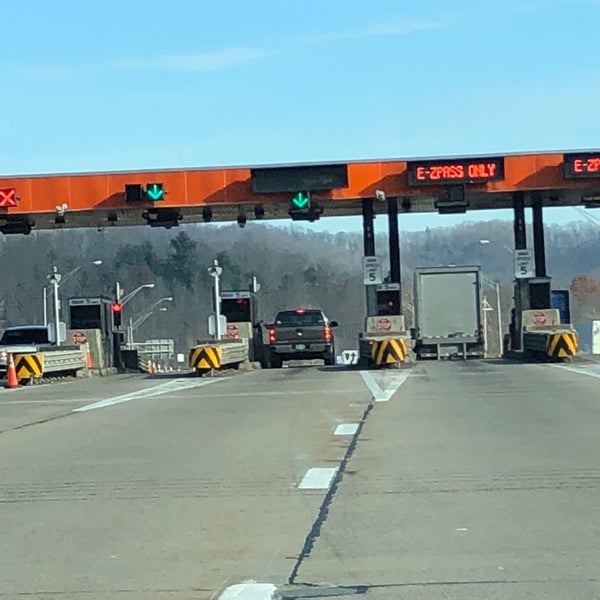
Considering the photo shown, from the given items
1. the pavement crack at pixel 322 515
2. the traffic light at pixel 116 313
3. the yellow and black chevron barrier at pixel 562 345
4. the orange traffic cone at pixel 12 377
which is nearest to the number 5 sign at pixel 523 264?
the yellow and black chevron barrier at pixel 562 345

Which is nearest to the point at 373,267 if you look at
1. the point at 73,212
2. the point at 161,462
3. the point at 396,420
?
the point at 73,212

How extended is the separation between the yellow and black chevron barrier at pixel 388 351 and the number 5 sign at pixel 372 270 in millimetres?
5765

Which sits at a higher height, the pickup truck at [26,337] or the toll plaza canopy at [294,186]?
the toll plaza canopy at [294,186]

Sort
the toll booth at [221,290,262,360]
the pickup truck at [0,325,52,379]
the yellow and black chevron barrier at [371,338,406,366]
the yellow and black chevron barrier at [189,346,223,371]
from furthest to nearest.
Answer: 1. the toll booth at [221,290,262,360]
2. the pickup truck at [0,325,52,379]
3. the yellow and black chevron barrier at [371,338,406,366]
4. the yellow and black chevron barrier at [189,346,223,371]

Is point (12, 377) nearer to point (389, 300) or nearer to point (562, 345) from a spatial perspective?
point (389, 300)

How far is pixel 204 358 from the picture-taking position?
33594mm

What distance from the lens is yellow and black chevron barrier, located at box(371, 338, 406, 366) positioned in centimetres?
3447

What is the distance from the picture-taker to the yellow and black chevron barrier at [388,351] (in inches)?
1357

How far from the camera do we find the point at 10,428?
1755cm

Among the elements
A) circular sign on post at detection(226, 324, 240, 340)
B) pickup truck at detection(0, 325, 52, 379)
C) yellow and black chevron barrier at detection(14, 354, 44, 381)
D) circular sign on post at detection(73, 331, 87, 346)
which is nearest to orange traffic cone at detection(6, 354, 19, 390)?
yellow and black chevron barrier at detection(14, 354, 44, 381)

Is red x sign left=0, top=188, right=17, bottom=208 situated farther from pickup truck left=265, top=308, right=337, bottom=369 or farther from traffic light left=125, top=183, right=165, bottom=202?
pickup truck left=265, top=308, right=337, bottom=369

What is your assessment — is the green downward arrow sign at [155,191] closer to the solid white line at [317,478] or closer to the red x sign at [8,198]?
the red x sign at [8,198]

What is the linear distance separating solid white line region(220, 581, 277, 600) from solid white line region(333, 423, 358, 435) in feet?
27.1

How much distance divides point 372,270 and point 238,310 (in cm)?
920
